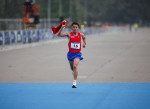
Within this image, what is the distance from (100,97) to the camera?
25.1 feet

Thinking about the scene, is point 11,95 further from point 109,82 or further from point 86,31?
point 86,31

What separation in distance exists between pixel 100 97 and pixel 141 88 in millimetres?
1665

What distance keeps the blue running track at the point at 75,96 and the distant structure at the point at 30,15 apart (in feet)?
68.0

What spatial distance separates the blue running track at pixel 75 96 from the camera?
269 inches

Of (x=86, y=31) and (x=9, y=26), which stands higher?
(x=9, y=26)

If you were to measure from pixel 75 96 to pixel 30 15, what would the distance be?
23.9 meters

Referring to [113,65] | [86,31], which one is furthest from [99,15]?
[113,65]

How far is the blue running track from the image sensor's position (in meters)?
6.82

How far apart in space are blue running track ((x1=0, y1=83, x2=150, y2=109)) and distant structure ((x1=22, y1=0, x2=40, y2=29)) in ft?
68.0

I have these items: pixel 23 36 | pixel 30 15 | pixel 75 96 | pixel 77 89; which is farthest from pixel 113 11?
pixel 75 96

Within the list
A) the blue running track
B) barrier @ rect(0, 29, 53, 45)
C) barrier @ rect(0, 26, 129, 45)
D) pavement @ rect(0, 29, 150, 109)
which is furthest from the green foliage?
the blue running track

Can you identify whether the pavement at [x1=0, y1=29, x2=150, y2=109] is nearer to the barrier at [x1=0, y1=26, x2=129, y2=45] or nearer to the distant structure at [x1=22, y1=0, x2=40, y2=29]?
the barrier at [x1=0, y1=26, x2=129, y2=45]

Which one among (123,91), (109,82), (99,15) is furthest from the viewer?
(99,15)

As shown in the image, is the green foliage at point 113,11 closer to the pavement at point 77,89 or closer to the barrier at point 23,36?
the barrier at point 23,36
